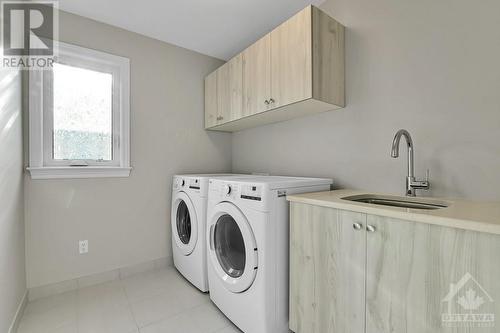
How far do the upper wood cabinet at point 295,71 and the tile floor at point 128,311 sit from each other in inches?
60.6

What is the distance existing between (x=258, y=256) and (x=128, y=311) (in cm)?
110

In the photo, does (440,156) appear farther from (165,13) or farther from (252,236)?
(165,13)

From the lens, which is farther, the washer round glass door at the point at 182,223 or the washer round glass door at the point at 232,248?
the washer round glass door at the point at 182,223

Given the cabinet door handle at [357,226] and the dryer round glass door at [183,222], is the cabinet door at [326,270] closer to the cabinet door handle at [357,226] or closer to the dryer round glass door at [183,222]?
the cabinet door handle at [357,226]

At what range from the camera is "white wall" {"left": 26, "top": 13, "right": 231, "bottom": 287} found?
1.88 meters

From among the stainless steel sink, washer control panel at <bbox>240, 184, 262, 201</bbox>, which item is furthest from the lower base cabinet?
the stainless steel sink

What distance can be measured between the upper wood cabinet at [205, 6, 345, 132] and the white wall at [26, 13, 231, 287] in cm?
76

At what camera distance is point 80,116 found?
80.6 inches

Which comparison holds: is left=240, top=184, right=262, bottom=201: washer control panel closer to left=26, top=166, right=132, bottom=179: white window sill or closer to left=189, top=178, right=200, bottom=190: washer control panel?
left=189, top=178, right=200, bottom=190: washer control panel

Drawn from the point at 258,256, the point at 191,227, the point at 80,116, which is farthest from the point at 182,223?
the point at 80,116

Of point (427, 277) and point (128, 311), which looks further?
point (128, 311)

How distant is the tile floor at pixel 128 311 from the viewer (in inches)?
59.1

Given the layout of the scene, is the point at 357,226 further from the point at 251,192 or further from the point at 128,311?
the point at 128,311

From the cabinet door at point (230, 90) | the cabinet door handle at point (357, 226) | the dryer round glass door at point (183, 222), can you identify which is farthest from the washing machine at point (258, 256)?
the cabinet door at point (230, 90)
